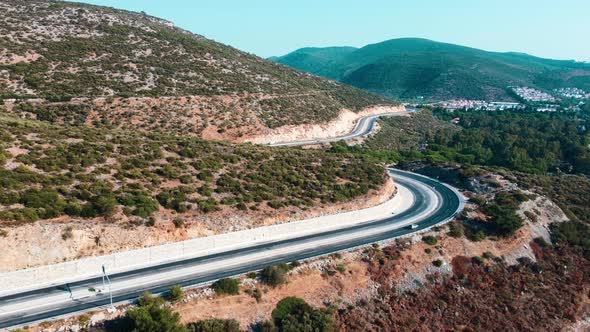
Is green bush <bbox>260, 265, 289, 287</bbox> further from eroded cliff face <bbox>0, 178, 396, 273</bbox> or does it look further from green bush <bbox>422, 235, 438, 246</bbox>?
green bush <bbox>422, 235, 438, 246</bbox>

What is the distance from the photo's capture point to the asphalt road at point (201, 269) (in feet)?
85.2

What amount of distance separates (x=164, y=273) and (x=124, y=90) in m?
56.5

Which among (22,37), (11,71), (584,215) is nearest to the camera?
(584,215)

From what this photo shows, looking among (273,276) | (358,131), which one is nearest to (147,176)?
(273,276)

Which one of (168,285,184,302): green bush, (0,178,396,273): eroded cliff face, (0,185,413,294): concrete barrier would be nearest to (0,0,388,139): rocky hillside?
(0,185,413,294): concrete barrier

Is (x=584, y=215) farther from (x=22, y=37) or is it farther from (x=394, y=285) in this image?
(x=22, y=37)

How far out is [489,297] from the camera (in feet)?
130

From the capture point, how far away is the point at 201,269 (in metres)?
32.6

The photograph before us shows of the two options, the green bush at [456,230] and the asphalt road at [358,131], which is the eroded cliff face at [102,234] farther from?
the asphalt road at [358,131]

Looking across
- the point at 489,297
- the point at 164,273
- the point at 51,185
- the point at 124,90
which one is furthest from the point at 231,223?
the point at 124,90

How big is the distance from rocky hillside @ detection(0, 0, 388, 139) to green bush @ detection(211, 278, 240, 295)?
1813 inches

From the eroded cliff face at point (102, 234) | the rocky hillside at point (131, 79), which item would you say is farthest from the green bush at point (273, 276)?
the rocky hillside at point (131, 79)

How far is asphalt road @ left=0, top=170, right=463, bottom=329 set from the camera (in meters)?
26.0

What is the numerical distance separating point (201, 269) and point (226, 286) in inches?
151
